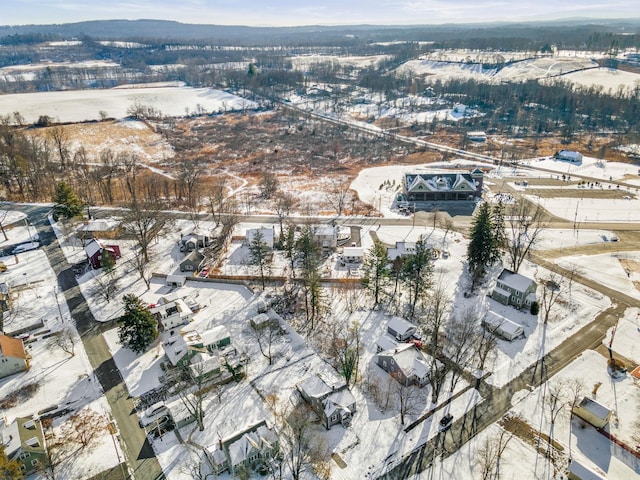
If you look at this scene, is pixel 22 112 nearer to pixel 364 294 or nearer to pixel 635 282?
pixel 364 294

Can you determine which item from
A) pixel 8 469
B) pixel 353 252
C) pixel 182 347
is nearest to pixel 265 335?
pixel 182 347

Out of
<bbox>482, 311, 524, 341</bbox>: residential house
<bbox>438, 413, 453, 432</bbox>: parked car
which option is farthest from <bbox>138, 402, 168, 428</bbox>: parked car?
<bbox>482, 311, 524, 341</bbox>: residential house

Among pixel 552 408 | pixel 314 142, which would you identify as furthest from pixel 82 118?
pixel 552 408

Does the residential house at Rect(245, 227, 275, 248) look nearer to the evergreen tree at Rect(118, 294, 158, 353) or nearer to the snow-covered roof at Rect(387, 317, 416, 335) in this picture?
the evergreen tree at Rect(118, 294, 158, 353)

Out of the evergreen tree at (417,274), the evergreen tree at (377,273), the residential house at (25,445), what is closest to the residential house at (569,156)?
the evergreen tree at (417,274)

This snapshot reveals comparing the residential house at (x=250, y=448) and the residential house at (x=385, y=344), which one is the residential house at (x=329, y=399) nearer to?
the residential house at (x=250, y=448)
